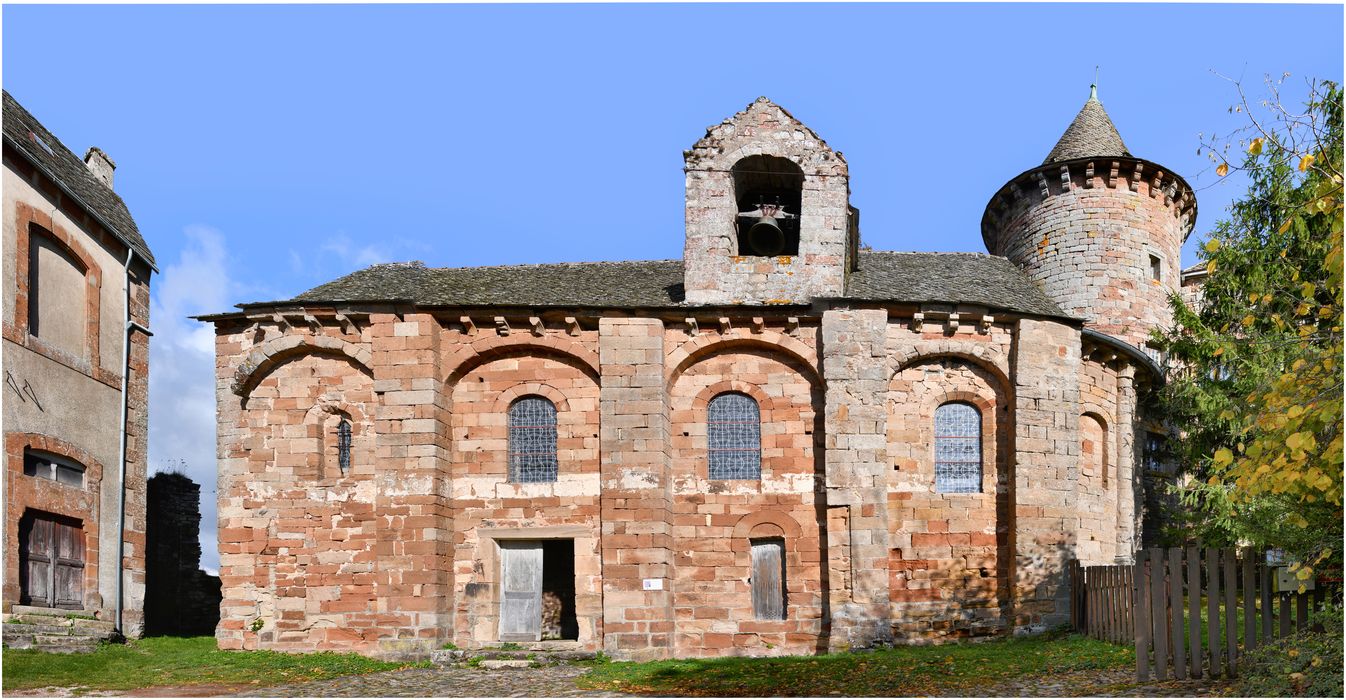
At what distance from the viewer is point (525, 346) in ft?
65.8

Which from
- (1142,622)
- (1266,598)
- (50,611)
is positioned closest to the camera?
(1266,598)

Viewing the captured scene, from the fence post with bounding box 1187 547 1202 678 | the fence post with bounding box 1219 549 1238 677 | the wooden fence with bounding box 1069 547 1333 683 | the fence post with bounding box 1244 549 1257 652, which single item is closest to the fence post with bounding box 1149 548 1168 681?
the wooden fence with bounding box 1069 547 1333 683

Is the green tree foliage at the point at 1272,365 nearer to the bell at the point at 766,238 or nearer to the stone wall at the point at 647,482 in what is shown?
the stone wall at the point at 647,482

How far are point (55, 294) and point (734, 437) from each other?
11.7 m

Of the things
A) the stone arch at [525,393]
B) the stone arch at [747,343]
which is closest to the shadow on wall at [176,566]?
the stone arch at [525,393]

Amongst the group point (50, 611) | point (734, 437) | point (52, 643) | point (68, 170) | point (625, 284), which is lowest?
point (52, 643)

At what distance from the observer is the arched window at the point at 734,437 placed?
19922 millimetres

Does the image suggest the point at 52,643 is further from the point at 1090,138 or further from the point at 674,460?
the point at 1090,138

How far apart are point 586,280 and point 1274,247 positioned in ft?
41.2

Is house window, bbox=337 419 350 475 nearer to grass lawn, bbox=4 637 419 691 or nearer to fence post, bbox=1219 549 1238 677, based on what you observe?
grass lawn, bbox=4 637 419 691

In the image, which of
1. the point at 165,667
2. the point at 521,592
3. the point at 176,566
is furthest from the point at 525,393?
the point at 176,566

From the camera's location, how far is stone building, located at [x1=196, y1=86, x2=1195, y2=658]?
19000mm

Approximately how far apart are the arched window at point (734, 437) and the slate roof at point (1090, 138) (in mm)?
9854

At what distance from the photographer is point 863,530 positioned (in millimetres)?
18875
